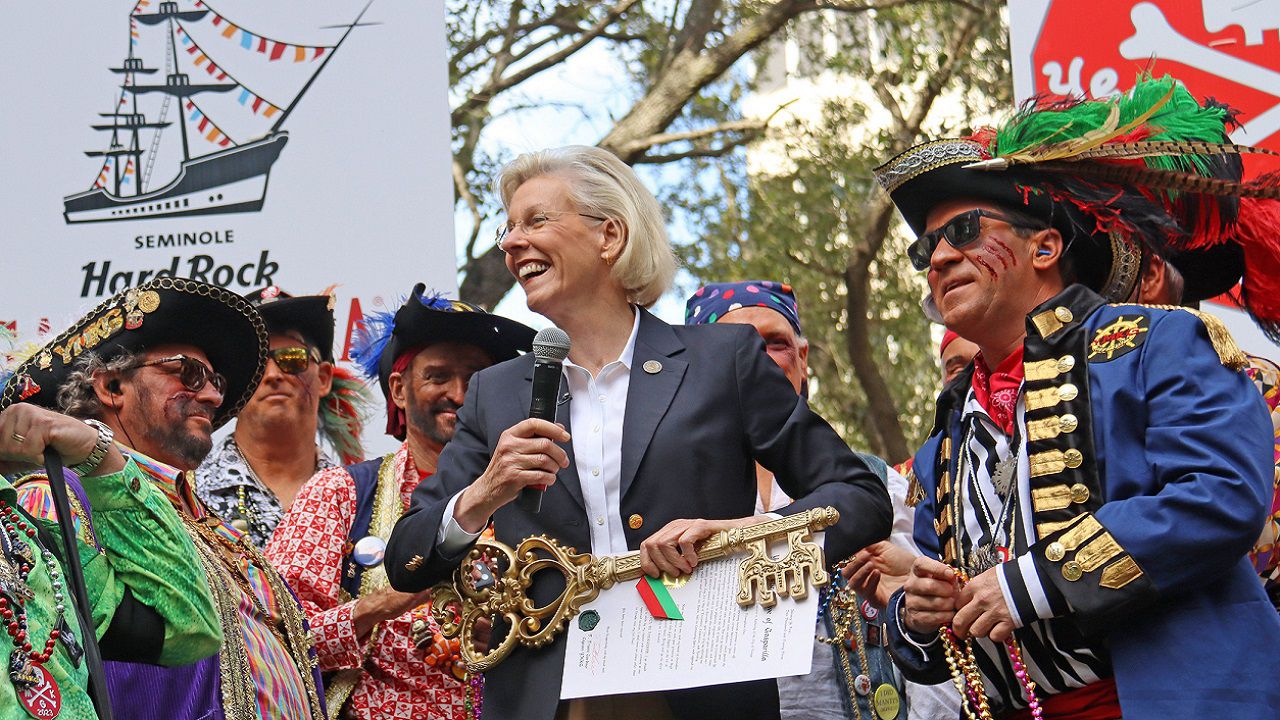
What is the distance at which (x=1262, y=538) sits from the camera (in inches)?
173

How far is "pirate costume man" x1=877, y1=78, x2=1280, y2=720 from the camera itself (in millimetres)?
3621

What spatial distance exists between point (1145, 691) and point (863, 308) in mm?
9802

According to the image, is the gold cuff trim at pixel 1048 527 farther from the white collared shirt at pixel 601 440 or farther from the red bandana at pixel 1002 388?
the white collared shirt at pixel 601 440

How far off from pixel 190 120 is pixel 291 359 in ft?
5.03

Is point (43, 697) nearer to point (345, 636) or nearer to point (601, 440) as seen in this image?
point (601, 440)

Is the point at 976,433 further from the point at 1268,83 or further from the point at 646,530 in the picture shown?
the point at 1268,83

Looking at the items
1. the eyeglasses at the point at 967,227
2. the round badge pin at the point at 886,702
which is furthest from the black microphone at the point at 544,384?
the round badge pin at the point at 886,702

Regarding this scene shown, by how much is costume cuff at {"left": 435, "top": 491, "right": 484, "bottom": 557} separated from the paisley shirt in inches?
89.0

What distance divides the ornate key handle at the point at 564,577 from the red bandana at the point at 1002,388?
0.60 m

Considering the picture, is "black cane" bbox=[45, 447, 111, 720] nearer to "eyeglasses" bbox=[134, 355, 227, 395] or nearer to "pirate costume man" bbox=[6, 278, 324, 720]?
"pirate costume man" bbox=[6, 278, 324, 720]

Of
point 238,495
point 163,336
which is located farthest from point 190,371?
point 238,495

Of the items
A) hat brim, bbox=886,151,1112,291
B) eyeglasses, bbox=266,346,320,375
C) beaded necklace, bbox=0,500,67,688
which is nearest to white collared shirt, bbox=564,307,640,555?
hat brim, bbox=886,151,1112,291

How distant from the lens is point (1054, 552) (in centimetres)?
370

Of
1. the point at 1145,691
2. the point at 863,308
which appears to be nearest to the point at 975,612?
the point at 1145,691
